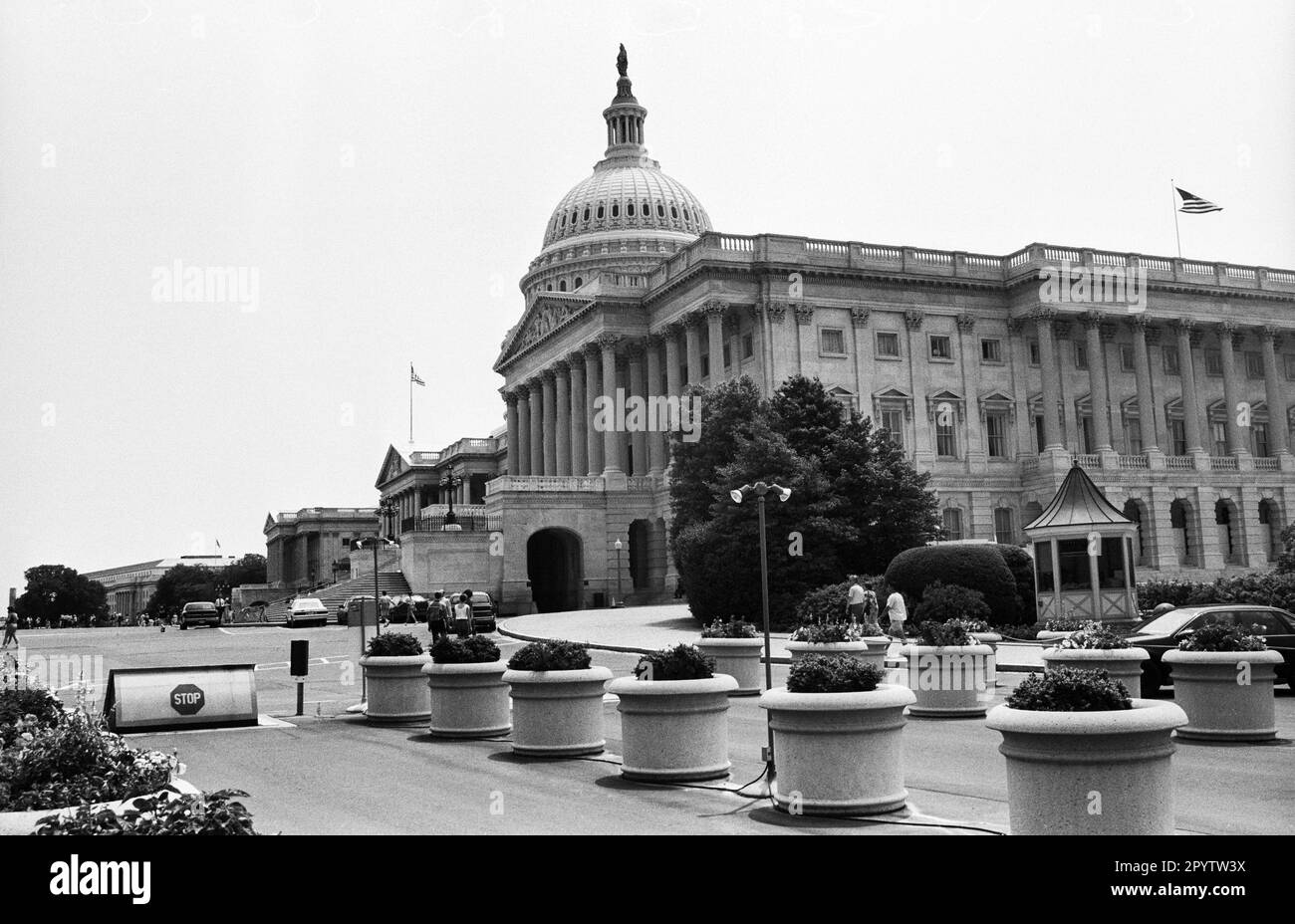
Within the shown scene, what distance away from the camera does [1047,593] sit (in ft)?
134

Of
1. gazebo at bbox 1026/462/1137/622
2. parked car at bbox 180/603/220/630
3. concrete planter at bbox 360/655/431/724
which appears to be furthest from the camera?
parked car at bbox 180/603/220/630

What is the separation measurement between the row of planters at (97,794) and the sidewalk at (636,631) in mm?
21681

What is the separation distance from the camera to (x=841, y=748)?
12.0m

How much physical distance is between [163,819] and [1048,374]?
77871mm

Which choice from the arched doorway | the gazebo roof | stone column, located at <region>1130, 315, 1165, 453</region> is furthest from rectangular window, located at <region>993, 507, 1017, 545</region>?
the gazebo roof

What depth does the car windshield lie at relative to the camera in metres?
23.5

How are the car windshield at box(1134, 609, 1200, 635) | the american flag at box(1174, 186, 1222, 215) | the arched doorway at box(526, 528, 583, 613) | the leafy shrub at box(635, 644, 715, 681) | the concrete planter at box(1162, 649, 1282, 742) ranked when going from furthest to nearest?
the arched doorway at box(526, 528, 583, 613) < the american flag at box(1174, 186, 1222, 215) < the car windshield at box(1134, 609, 1200, 635) < the concrete planter at box(1162, 649, 1282, 742) < the leafy shrub at box(635, 644, 715, 681)

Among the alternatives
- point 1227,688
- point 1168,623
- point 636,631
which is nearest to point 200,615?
point 636,631

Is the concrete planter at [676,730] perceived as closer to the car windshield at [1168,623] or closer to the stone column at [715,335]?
the car windshield at [1168,623]

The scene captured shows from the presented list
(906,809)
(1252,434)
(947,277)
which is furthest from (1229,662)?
(1252,434)

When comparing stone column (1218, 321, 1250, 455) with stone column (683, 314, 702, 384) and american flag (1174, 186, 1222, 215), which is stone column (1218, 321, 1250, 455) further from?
stone column (683, 314, 702, 384)

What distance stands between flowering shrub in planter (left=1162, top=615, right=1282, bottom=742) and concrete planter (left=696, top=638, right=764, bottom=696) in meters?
9.71

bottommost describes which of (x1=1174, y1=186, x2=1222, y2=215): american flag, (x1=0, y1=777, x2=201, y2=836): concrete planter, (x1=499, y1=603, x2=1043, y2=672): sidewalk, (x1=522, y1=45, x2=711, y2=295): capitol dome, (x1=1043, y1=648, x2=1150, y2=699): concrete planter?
(x1=499, y1=603, x2=1043, y2=672): sidewalk

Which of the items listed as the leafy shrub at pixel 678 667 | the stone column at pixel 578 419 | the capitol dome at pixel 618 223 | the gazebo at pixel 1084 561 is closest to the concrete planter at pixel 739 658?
the leafy shrub at pixel 678 667
